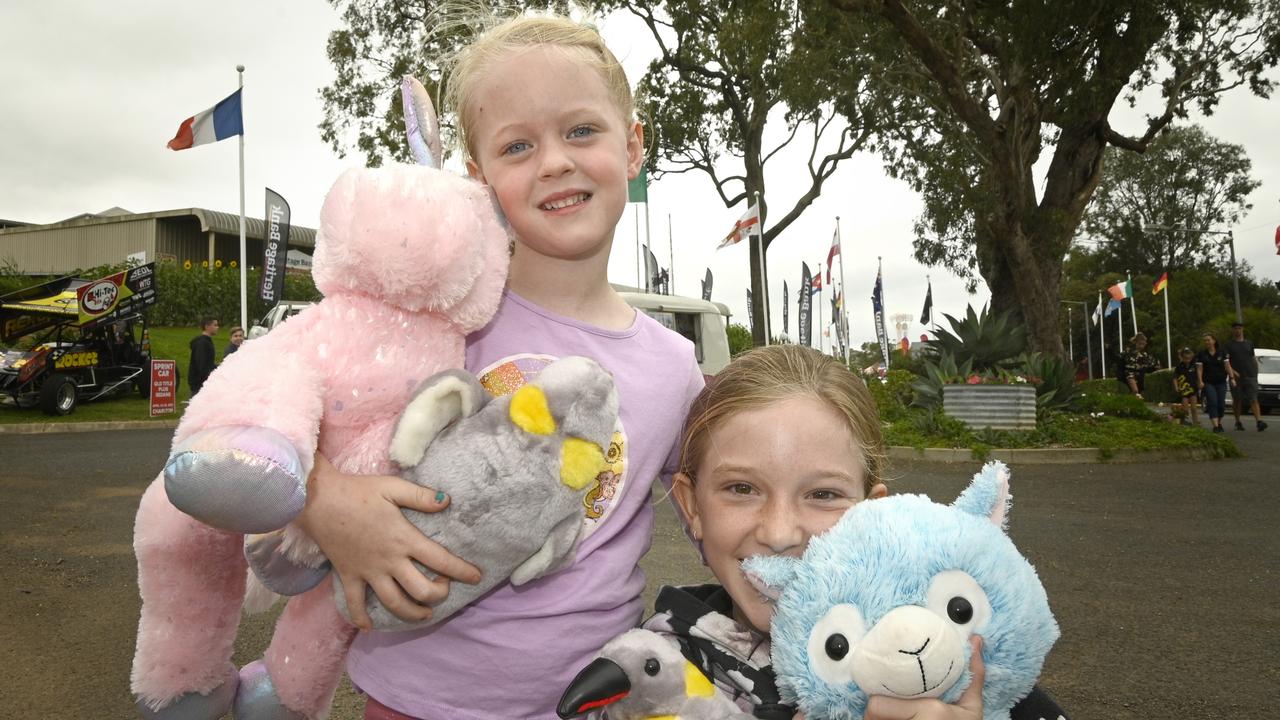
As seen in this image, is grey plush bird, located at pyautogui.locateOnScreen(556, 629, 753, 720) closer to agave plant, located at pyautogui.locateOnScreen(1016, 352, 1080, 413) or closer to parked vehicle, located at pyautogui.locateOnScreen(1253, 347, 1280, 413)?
agave plant, located at pyautogui.locateOnScreen(1016, 352, 1080, 413)

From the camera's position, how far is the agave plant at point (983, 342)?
12305mm

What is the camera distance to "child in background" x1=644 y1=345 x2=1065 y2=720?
1.43 m

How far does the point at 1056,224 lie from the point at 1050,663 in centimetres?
1220

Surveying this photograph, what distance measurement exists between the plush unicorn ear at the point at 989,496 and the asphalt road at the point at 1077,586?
2.41 metres

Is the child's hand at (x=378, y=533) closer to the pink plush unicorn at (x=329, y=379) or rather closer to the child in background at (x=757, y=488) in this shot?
the pink plush unicorn at (x=329, y=379)

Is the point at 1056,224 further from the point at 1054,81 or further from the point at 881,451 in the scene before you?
the point at 881,451

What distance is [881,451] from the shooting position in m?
1.72

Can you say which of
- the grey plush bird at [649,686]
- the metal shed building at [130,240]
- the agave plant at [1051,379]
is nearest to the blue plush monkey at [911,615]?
the grey plush bird at [649,686]

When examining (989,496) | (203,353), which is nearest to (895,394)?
(203,353)

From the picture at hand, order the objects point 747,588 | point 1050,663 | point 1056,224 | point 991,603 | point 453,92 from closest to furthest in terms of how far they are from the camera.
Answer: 1. point 991,603
2. point 747,588
3. point 453,92
4. point 1050,663
5. point 1056,224

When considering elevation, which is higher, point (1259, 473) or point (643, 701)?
point (643, 701)

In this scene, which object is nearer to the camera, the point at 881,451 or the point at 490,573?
the point at 490,573

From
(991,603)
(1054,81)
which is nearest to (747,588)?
(991,603)

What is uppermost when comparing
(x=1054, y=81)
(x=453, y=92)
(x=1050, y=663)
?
(x=1054, y=81)
